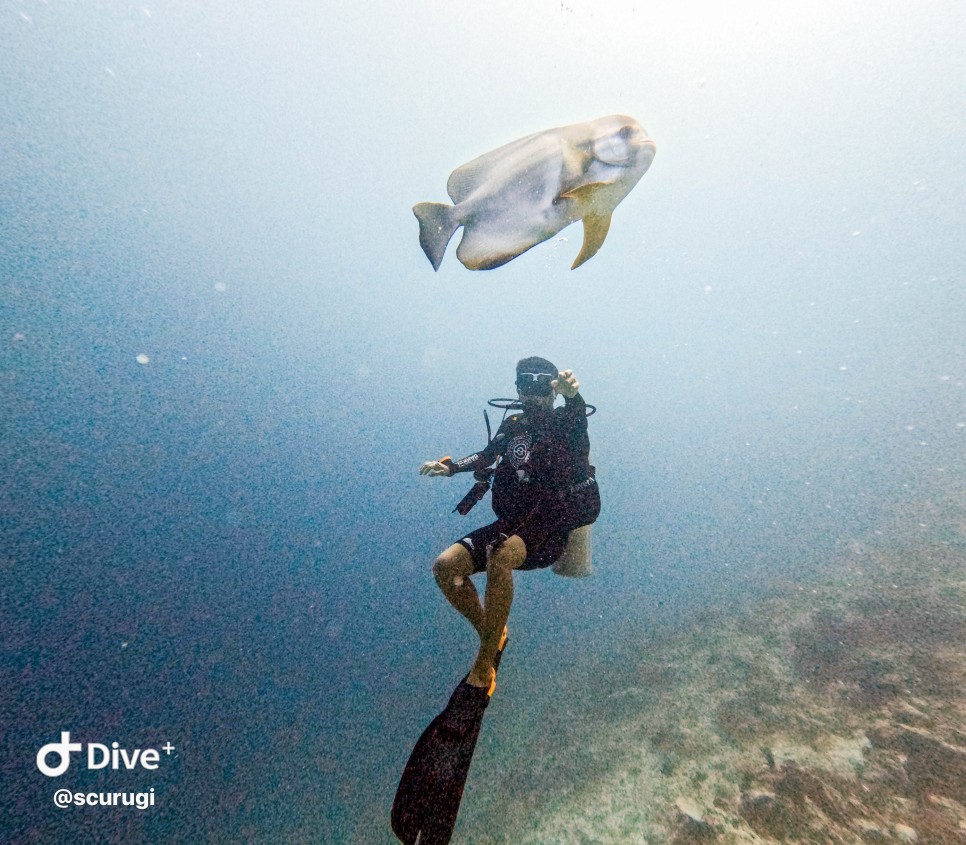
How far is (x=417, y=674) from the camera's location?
37.3 ft

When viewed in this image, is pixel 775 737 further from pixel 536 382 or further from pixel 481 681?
pixel 536 382

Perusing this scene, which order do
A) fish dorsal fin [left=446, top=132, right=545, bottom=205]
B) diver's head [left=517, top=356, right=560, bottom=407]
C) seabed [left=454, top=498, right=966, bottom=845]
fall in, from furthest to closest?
seabed [left=454, top=498, right=966, bottom=845]
diver's head [left=517, top=356, right=560, bottom=407]
fish dorsal fin [left=446, top=132, right=545, bottom=205]

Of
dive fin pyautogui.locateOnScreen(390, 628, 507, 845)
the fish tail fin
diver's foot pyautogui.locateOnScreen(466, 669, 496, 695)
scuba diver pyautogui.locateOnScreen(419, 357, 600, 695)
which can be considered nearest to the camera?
the fish tail fin

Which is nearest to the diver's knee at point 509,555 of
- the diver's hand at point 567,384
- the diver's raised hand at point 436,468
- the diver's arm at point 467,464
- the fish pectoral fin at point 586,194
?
the diver's arm at point 467,464

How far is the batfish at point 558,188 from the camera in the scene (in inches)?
56.0

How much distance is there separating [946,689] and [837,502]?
14.1 m

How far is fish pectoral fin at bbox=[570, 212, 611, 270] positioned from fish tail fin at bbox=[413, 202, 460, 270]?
59 cm

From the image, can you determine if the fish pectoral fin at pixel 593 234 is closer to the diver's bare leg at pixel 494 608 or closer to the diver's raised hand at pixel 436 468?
the diver's bare leg at pixel 494 608

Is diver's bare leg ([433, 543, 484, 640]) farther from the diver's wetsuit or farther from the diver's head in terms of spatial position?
the diver's head

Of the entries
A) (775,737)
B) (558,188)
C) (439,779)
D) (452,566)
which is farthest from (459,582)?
(775,737)

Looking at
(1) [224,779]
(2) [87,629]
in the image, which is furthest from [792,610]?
(2) [87,629]

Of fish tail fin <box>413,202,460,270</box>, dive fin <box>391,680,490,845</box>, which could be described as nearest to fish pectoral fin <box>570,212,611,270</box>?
fish tail fin <box>413,202,460,270</box>

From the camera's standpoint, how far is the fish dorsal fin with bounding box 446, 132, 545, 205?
1660 mm

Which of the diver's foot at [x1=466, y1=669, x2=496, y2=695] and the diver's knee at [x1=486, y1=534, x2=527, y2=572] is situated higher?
the diver's knee at [x1=486, y1=534, x2=527, y2=572]
